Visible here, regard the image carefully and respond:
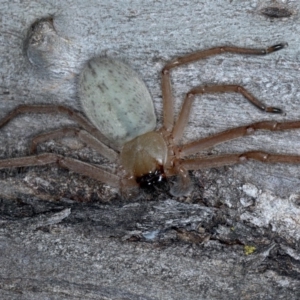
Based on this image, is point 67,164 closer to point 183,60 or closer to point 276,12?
point 183,60

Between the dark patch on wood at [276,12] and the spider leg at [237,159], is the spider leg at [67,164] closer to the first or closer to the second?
the spider leg at [237,159]

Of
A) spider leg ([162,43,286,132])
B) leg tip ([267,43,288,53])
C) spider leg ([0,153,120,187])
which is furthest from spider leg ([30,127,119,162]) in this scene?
leg tip ([267,43,288,53])

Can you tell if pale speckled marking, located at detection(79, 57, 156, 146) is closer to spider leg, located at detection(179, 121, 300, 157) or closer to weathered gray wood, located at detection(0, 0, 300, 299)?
weathered gray wood, located at detection(0, 0, 300, 299)

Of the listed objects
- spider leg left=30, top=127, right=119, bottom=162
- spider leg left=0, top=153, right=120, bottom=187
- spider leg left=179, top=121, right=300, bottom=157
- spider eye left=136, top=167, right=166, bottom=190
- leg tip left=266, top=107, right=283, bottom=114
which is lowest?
spider eye left=136, top=167, right=166, bottom=190

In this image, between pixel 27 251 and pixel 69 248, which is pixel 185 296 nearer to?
pixel 69 248

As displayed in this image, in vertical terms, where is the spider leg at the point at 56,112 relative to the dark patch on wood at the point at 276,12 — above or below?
below

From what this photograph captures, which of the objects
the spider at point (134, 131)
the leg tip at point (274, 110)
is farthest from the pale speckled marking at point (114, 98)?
the leg tip at point (274, 110)
